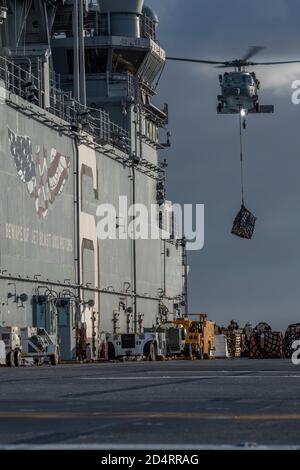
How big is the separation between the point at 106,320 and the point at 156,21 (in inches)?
1207

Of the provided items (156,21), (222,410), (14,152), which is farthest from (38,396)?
(156,21)

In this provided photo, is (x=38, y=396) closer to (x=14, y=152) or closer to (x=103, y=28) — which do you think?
(x=14, y=152)

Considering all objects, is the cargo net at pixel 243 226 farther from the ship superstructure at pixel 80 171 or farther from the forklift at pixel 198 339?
the forklift at pixel 198 339

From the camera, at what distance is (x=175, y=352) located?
72750 mm

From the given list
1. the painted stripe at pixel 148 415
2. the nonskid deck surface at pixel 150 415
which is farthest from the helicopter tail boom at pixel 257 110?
the painted stripe at pixel 148 415

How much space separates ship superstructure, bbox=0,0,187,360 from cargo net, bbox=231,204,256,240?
18.8ft

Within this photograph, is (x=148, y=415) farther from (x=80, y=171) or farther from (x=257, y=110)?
(x=257, y=110)

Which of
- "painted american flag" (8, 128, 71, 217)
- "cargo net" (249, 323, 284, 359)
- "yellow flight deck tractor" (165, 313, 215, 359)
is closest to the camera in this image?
"painted american flag" (8, 128, 71, 217)

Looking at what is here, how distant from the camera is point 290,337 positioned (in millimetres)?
80938

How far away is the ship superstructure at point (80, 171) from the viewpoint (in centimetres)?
6022

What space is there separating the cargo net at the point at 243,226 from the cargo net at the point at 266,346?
14.8 meters

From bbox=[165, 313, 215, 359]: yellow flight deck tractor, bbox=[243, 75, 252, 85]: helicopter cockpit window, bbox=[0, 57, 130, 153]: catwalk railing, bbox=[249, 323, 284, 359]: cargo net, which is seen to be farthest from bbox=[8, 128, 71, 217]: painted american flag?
bbox=[243, 75, 252, 85]: helicopter cockpit window

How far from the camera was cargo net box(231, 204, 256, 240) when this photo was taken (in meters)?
91.8

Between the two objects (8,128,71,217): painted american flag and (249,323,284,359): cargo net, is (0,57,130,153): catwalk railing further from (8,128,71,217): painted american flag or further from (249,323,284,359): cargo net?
(249,323,284,359): cargo net
